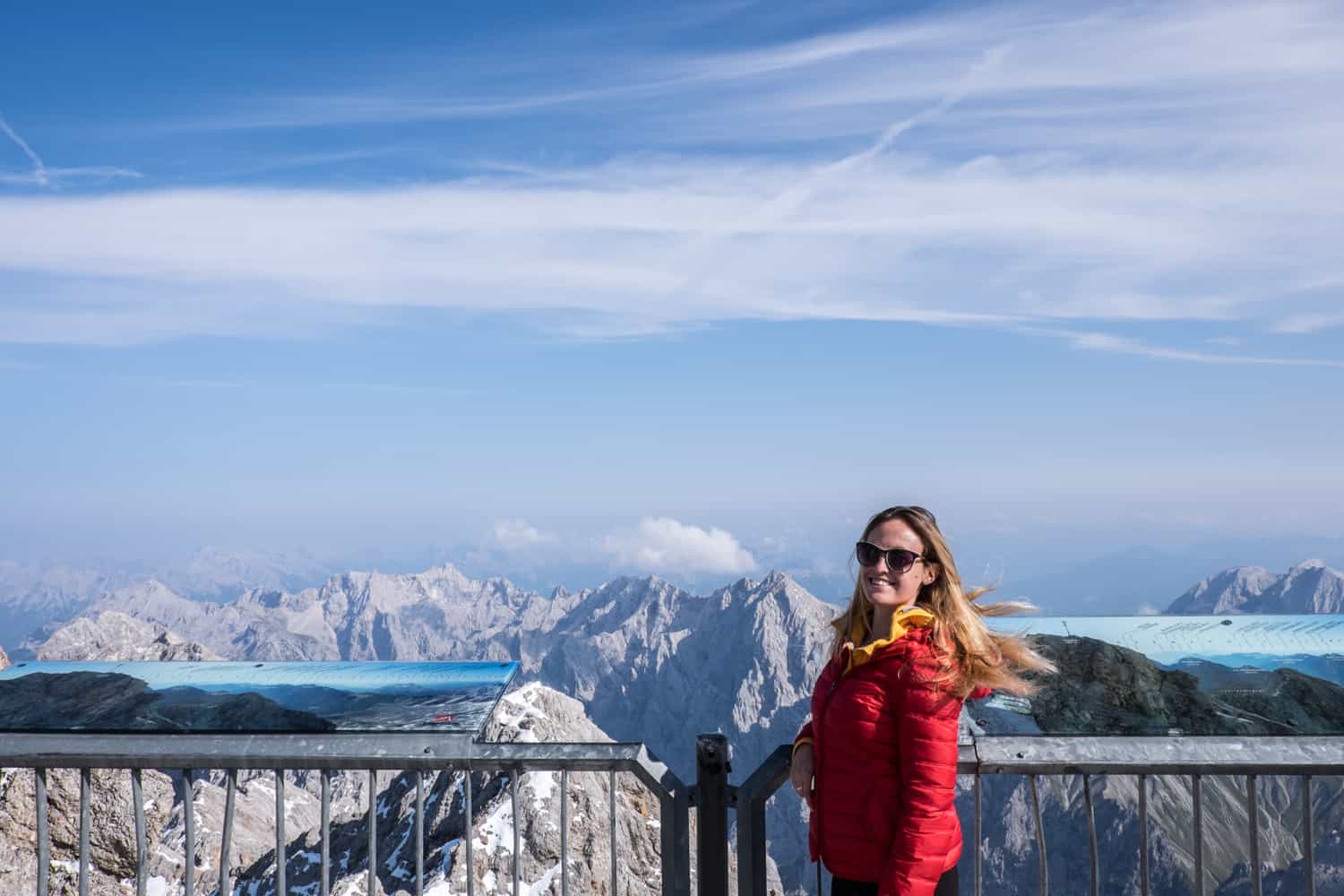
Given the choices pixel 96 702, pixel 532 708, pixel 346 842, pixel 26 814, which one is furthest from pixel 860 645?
pixel 532 708

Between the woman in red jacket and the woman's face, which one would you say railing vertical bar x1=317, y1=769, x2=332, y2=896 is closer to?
the woman in red jacket

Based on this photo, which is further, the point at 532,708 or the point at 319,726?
the point at 532,708

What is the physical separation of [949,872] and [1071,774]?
826 mm

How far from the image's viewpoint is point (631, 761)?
5.62m

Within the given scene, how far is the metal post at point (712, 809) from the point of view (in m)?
5.62

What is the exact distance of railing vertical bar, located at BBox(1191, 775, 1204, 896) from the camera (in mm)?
5461

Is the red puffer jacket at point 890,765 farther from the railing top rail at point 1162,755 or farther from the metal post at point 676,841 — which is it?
the metal post at point 676,841

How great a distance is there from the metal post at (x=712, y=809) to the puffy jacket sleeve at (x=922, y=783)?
3.36 feet

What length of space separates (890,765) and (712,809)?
3.68ft

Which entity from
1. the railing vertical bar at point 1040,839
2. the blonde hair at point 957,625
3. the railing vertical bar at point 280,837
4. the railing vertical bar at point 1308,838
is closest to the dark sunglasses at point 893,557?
the blonde hair at point 957,625

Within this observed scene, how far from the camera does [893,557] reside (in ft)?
17.4

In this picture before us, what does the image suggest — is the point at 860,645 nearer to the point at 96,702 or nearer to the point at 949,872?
the point at 949,872

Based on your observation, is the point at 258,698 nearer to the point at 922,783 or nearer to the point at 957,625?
the point at 922,783

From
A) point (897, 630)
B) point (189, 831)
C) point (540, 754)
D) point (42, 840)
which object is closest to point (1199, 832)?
point (897, 630)
